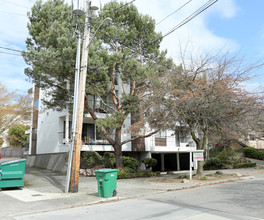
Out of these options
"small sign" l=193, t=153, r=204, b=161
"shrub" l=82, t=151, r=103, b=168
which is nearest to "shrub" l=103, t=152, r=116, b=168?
"shrub" l=82, t=151, r=103, b=168

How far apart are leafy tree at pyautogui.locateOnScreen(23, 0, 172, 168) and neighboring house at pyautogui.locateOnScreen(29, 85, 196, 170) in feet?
8.73

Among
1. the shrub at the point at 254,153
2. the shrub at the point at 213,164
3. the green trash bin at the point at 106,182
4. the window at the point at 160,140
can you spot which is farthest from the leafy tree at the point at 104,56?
the shrub at the point at 254,153

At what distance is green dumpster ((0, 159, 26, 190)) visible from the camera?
10.9 m

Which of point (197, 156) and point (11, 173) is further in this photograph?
point (197, 156)

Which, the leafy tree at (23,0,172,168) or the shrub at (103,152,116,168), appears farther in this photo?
the shrub at (103,152,116,168)

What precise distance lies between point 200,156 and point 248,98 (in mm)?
4238

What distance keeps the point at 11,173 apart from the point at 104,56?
8.48m

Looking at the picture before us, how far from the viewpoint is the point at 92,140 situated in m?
22.5

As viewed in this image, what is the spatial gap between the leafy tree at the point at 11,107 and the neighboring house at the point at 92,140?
1.61 meters

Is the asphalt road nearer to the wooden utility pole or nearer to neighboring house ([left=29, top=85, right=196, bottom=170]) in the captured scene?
the wooden utility pole

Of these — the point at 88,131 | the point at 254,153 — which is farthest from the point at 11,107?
the point at 254,153

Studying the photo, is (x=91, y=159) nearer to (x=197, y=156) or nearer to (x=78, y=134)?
(x=197, y=156)

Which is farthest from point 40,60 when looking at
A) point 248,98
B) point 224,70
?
point 248,98

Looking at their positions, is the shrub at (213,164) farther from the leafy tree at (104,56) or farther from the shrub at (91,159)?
the shrub at (91,159)
